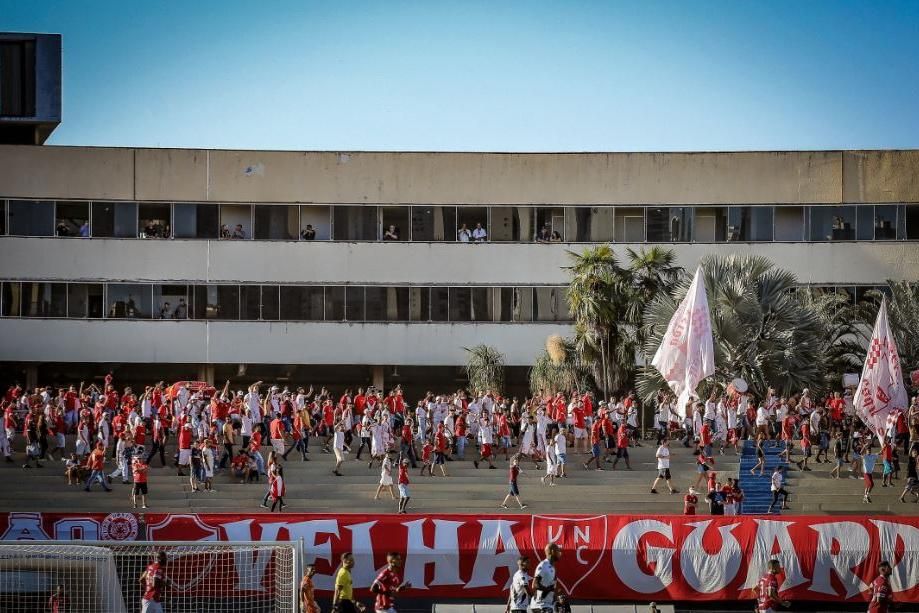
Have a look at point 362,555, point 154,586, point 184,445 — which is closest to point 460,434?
point 184,445

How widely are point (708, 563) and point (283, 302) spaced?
26942 mm

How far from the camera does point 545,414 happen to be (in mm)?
34438

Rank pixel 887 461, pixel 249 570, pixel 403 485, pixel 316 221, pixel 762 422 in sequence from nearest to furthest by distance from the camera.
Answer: pixel 249 570 < pixel 403 485 < pixel 887 461 < pixel 762 422 < pixel 316 221

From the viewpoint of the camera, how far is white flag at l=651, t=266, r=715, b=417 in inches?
1179

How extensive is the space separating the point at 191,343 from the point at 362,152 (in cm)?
1001

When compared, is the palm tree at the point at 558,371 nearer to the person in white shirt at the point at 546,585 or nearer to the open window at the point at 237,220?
the open window at the point at 237,220

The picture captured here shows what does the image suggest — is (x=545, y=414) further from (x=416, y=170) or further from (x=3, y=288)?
(x=3, y=288)

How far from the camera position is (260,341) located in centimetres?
4722

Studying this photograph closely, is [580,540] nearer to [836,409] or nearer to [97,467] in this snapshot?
[97,467]

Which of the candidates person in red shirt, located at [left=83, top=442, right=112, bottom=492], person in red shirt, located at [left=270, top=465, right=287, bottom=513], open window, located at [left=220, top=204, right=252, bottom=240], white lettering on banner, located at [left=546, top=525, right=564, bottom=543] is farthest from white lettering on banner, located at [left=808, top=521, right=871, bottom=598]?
open window, located at [left=220, top=204, right=252, bottom=240]

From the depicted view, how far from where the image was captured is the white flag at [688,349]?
29.9m

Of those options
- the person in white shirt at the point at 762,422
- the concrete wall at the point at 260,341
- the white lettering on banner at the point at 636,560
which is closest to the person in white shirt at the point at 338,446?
the white lettering on banner at the point at 636,560

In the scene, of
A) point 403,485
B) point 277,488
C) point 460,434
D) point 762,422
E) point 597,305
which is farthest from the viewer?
point 597,305

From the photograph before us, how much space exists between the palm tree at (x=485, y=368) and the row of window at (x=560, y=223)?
4.47 meters
